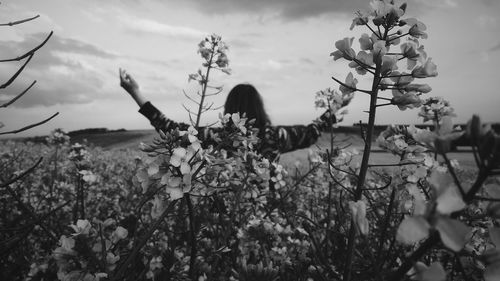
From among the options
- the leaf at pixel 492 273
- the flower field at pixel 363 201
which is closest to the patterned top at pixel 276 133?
the flower field at pixel 363 201

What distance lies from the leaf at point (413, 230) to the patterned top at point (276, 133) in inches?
115

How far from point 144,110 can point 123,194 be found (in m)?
2.56

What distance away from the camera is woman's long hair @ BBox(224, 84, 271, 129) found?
4250mm

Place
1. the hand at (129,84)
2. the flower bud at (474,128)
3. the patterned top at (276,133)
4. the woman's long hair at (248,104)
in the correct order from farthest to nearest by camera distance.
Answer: the woman's long hair at (248,104) → the patterned top at (276,133) → the hand at (129,84) → the flower bud at (474,128)

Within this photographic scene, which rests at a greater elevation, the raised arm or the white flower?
the raised arm

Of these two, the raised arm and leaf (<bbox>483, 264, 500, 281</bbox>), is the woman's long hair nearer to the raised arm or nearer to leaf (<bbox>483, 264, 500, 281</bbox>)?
the raised arm

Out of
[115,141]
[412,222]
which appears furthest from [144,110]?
[115,141]

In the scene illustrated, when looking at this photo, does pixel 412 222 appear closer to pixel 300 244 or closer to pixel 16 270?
pixel 300 244

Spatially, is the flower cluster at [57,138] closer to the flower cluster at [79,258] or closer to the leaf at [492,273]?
the flower cluster at [79,258]

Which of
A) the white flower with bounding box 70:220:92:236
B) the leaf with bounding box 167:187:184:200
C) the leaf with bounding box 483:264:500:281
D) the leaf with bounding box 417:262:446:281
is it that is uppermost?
the leaf with bounding box 167:187:184:200

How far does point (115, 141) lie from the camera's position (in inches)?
1178

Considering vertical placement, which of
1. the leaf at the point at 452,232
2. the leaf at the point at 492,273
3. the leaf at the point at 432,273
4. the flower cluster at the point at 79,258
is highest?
the leaf at the point at 452,232

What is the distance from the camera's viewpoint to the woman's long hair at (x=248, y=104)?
4.25 meters

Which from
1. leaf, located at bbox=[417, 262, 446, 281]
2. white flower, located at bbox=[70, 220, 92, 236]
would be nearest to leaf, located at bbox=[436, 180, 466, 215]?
leaf, located at bbox=[417, 262, 446, 281]
